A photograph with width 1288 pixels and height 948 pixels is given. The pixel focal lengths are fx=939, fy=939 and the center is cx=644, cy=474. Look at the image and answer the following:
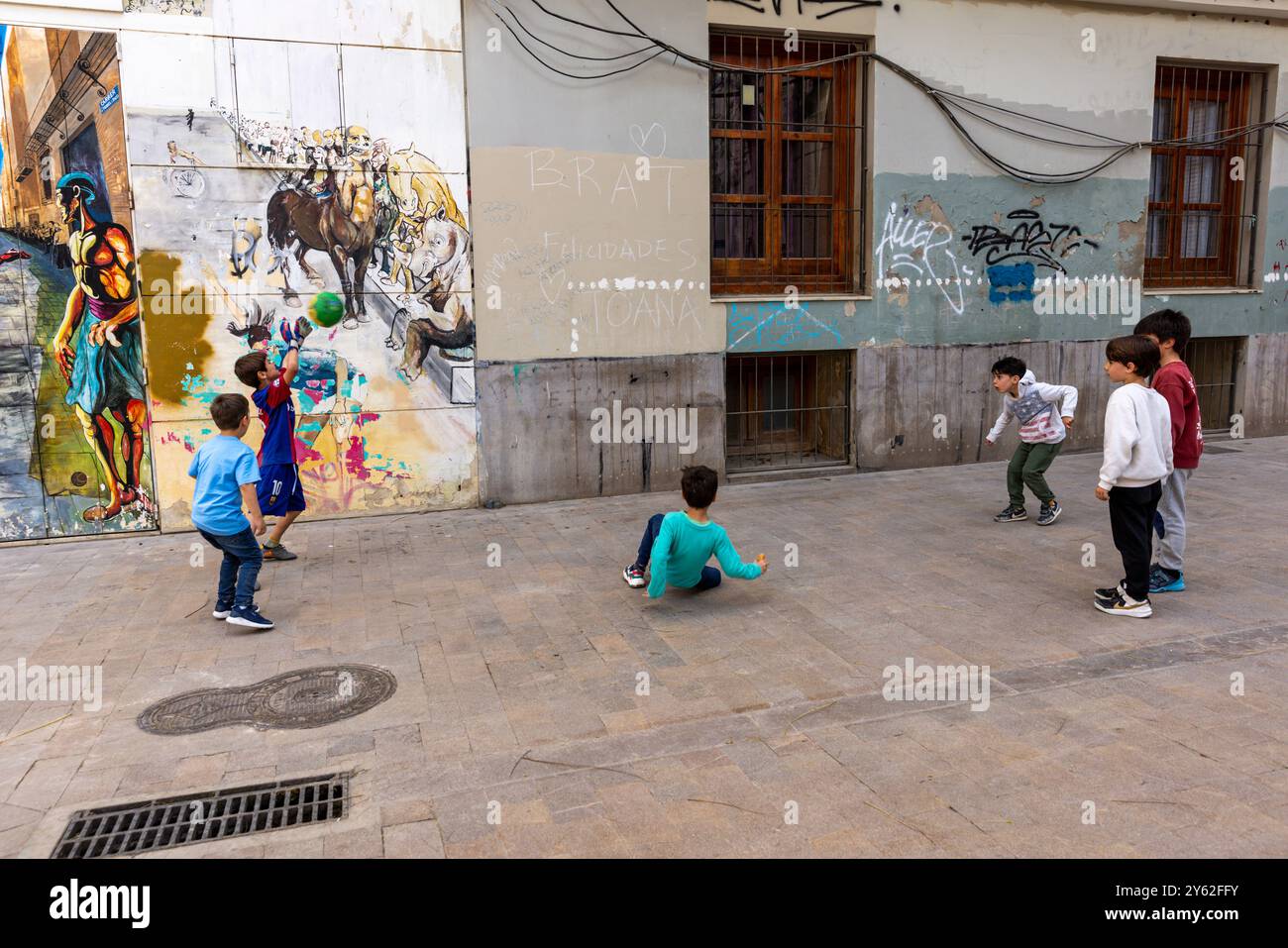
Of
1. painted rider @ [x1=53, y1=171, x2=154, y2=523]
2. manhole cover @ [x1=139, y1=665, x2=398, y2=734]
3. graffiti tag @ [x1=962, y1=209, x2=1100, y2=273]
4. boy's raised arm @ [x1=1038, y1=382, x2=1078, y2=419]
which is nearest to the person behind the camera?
manhole cover @ [x1=139, y1=665, x2=398, y2=734]

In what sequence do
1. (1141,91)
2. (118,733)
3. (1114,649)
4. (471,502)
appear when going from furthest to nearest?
1. (1141,91)
2. (471,502)
3. (1114,649)
4. (118,733)

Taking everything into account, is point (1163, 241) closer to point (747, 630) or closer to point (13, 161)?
point (747, 630)

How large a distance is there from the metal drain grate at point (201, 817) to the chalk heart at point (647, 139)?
696cm

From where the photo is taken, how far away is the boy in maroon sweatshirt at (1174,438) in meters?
5.93

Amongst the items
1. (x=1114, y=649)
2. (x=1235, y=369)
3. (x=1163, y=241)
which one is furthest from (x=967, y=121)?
(x=1114, y=649)

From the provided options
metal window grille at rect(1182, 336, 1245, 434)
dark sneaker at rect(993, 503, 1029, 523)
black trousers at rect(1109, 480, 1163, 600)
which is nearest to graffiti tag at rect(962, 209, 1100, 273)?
metal window grille at rect(1182, 336, 1245, 434)

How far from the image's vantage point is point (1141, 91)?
11.1m

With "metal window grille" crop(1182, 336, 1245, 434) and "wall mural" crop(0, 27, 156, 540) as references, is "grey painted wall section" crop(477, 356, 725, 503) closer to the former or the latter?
"wall mural" crop(0, 27, 156, 540)

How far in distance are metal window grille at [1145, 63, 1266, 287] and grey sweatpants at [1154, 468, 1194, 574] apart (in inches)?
267

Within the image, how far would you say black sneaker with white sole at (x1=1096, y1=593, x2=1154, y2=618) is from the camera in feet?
18.7

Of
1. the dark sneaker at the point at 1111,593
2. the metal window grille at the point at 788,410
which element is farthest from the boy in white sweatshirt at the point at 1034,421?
the metal window grille at the point at 788,410

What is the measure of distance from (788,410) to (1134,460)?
5149 mm

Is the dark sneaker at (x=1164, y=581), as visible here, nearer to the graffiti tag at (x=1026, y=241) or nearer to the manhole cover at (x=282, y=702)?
the manhole cover at (x=282, y=702)

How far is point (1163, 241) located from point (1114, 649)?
8.68m
